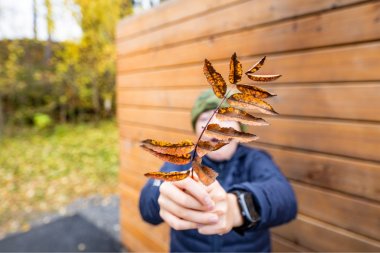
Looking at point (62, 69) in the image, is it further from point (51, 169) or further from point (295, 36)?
point (295, 36)

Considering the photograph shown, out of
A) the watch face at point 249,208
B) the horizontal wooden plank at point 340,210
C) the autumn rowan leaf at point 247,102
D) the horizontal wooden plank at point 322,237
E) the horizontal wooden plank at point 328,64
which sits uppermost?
the horizontal wooden plank at point 328,64

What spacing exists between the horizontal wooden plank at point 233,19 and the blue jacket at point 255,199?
679mm

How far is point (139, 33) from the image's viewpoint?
8.70 feet

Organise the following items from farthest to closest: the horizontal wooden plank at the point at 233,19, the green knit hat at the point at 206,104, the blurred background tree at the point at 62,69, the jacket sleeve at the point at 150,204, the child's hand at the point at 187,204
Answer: the blurred background tree at the point at 62,69 → the horizontal wooden plank at the point at 233,19 → the green knit hat at the point at 206,104 → the jacket sleeve at the point at 150,204 → the child's hand at the point at 187,204

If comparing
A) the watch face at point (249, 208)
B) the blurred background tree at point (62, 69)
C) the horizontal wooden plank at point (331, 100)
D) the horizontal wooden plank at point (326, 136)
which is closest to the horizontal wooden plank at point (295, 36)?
the horizontal wooden plank at point (331, 100)

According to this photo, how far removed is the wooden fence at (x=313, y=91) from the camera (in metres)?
1.26

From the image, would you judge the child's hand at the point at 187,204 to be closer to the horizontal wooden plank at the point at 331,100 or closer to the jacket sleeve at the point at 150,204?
the jacket sleeve at the point at 150,204

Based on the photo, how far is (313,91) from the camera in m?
1.44

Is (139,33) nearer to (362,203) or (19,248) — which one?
(362,203)

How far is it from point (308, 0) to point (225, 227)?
1.15 m

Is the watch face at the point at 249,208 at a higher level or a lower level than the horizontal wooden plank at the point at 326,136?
lower

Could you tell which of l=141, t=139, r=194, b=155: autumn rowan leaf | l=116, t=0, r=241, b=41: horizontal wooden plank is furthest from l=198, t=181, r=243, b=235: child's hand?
l=116, t=0, r=241, b=41: horizontal wooden plank

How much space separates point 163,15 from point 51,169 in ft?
16.3

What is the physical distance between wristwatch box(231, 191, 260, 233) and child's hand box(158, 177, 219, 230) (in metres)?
0.22
